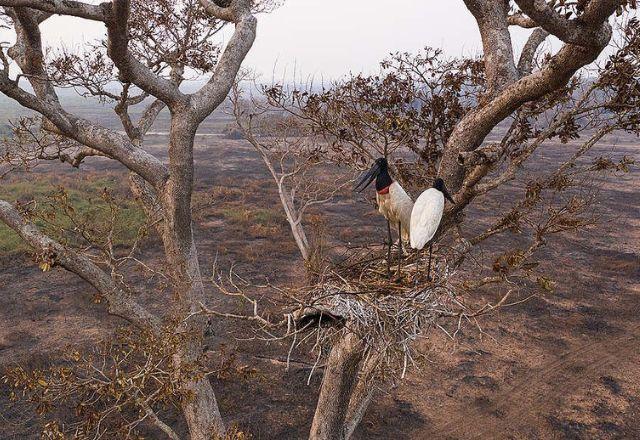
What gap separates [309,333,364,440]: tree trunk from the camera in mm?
5271

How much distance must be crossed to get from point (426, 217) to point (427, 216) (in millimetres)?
20

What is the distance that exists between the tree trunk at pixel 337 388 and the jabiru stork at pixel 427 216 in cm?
135

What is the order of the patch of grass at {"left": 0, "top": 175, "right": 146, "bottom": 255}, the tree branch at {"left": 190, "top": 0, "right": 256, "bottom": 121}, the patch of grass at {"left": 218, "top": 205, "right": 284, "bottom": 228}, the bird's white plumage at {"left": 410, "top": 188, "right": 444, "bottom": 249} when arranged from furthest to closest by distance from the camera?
1. the patch of grass at {"left": 218, "top": 205, "right": 284, "bottom": 228}
2. the patch of grass at {"left": 0, "top": 175, "right": 146, "bottom": 255}
3. the tree branch at {"left": 190, "top": 0, "right": 256, "bottom": 121}
4. the bird's white plumage at {"left": 410, "top": 188, "right": 444, "bottom": 249}

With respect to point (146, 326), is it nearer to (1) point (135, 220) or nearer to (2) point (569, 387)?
(2) point (569, 387)

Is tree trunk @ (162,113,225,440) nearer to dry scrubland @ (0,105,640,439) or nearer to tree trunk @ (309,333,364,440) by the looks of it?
dry scrubland @ (0,105,640,439)

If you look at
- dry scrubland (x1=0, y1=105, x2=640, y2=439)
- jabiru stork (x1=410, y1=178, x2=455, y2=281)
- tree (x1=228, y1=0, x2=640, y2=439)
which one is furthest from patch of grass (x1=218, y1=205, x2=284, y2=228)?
jabiru stork (x1=410, y1=178, x2=455, y2=281)

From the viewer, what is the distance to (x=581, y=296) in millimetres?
15008

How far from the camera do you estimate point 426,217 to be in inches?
182

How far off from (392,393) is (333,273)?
6617 mm

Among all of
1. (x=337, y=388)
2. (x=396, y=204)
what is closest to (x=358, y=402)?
(x=337, y=388)

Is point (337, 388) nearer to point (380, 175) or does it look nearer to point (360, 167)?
point (380, 175)

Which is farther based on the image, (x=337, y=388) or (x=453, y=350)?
(x=453, y=350)

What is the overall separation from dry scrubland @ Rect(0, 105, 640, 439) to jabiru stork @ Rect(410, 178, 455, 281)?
110 cm

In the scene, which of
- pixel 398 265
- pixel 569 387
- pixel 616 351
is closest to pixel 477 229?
pixel 616 351
